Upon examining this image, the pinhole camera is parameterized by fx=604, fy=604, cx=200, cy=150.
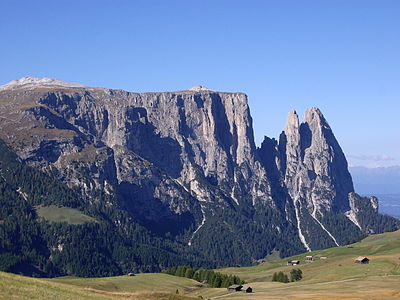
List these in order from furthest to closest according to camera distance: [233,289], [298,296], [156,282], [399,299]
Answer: [156,282]
[233,289]
[298,296]
[399,299]

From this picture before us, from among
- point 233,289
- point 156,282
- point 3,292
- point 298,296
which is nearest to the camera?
point 3,292

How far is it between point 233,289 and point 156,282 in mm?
33930

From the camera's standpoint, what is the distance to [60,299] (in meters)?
63.2

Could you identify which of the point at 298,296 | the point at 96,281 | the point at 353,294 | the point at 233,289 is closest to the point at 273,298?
the point at 298,296

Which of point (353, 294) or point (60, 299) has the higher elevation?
point (60, 299)

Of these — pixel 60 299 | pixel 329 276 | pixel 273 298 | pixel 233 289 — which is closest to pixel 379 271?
pixel 329 276

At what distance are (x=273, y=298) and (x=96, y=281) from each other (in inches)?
2419

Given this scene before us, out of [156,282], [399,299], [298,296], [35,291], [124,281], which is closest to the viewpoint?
[35,291]

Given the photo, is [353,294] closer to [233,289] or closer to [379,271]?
[233,289]

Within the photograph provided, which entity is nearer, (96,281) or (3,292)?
(3,292)

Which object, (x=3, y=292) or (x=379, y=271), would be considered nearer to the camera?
(x=3, y=292)

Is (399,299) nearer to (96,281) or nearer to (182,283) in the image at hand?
(96,281)

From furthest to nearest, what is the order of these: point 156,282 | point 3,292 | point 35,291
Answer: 1. point 156,282
2. point 35,291
3. point 3,292

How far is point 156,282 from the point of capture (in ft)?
604
